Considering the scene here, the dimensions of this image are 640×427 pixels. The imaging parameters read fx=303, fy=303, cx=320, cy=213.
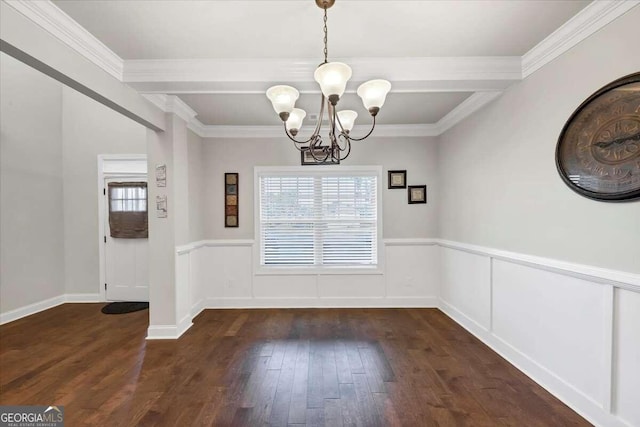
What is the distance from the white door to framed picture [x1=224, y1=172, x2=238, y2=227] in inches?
56.7

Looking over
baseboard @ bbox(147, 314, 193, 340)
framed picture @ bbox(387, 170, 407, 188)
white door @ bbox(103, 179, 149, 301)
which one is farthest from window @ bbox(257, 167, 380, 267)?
white door @ bbox(103, 179, 149, 301)

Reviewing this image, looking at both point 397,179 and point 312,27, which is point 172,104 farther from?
point 397,179

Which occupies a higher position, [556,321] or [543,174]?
[543,174]

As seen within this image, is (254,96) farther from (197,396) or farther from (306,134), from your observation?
(197,396)

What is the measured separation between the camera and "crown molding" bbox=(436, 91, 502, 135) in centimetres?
308

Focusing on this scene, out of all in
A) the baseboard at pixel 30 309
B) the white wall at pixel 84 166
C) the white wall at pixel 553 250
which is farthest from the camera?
the white wall at pixel 84 166

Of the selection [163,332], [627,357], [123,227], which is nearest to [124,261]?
[123,227]

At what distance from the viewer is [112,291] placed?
478 centimetres

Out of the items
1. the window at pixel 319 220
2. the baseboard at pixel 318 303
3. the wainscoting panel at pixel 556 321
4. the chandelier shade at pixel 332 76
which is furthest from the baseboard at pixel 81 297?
the wainscoting panel at pixel 556 321

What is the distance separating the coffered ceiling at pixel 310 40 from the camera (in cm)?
193

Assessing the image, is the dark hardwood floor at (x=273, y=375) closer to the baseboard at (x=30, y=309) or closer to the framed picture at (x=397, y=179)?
the baseboard at (x=30, y=309)

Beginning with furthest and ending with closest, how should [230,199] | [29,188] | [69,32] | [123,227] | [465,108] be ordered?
[123,227]
[230,199]
[29,188]
[465,108]
[69,32]

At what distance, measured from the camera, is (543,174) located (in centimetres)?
239

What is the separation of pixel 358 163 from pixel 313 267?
5.40 feet
